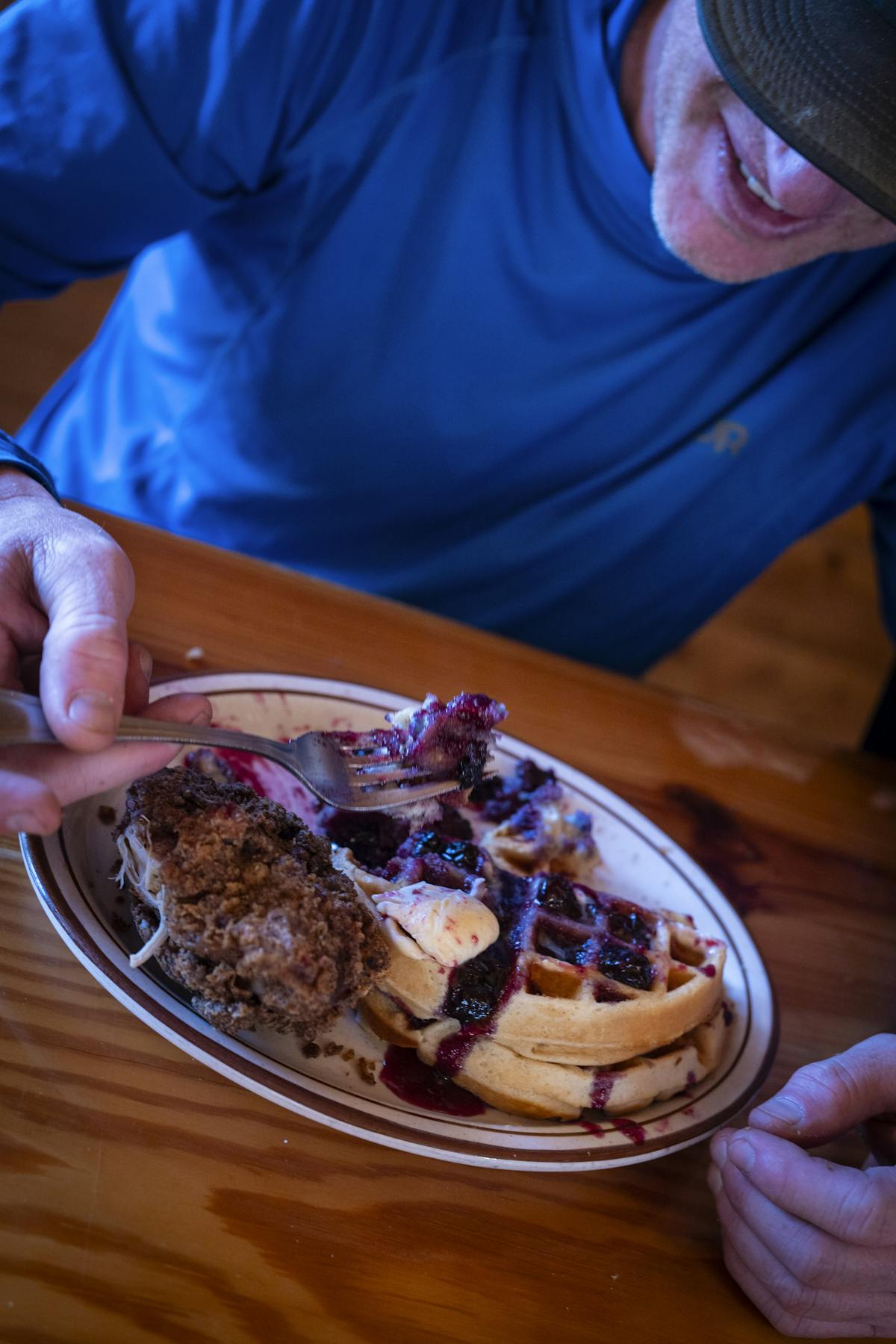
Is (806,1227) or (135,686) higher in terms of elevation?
(135,686)

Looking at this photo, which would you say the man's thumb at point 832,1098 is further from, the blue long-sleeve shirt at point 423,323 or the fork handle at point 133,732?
the blue long-sleeve shirt at point 423,323

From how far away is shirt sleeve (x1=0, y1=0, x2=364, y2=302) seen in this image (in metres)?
1.13

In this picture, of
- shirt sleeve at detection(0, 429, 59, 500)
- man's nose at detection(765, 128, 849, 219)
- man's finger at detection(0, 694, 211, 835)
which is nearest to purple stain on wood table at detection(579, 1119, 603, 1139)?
man's finger at detection(0, 694, 211, 835)

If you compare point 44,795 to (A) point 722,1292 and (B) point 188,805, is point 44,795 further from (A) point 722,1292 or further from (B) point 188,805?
(A) point 722,1292

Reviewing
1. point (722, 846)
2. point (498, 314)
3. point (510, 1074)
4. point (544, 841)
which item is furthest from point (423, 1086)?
point (498, 314)

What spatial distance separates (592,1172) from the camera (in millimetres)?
841

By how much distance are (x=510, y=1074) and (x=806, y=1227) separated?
0.25 m

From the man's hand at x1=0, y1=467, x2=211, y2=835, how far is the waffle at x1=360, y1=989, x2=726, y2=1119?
0.92 ft

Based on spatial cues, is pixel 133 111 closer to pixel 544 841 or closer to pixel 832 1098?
pixel 544 841

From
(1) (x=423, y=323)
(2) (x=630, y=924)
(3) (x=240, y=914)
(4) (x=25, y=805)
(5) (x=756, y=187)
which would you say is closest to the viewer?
(4) (x=25, y=805)

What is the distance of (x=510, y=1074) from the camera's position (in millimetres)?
807

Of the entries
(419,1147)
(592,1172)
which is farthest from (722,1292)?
(419,1147)

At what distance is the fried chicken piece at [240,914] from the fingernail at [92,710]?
122 mm

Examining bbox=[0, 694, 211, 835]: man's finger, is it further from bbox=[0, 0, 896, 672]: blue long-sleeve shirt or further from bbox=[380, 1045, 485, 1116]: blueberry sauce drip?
bbox=[0, 0, 896, 672]: blue long-sleeve shirt
